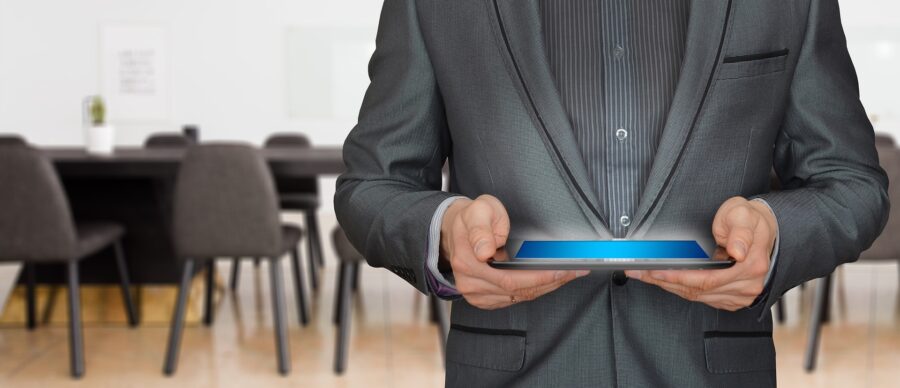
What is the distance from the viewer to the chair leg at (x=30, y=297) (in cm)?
466

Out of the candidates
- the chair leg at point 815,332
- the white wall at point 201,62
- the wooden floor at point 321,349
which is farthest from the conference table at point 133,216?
the white wall at point 201,62

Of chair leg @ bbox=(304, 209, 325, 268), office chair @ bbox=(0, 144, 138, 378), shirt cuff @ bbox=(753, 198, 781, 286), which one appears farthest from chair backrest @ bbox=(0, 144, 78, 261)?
shirt cuff @ bbox=(753, 198, 781, 286)

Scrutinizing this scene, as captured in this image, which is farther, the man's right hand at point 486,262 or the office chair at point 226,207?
the office chair at point 226,207

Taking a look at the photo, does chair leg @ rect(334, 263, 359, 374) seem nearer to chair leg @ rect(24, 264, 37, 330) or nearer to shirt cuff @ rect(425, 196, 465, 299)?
chair leg @ rect(24, 264, 37, 330)

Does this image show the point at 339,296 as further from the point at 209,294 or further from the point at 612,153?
the point at 612,153

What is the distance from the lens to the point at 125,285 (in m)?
4.64

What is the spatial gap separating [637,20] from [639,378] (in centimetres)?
42

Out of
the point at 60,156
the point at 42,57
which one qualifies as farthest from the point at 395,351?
the point at 42,57

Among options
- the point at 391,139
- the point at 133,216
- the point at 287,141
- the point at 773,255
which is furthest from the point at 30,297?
the point at 773,255

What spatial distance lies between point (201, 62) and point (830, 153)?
835cm

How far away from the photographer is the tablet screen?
904 millimetres

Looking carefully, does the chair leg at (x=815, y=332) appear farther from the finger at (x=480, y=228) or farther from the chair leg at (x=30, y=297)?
the chair leg at (x=30, y=297)

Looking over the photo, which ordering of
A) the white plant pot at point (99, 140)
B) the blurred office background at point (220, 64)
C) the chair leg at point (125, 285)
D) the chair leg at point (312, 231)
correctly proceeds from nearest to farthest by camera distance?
the chair leg at point (125, 285)
the white plant pot at point (99, 140)
the chair leg at point (312, 231)
the blurred office background at point (220, 64)

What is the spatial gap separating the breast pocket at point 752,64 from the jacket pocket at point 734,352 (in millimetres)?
302
